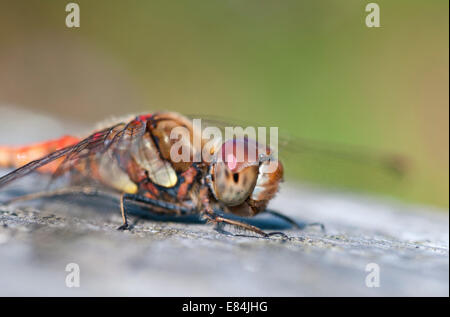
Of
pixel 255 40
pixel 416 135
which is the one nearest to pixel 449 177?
pixel 416 135

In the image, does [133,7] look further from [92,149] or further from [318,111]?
[92,149]

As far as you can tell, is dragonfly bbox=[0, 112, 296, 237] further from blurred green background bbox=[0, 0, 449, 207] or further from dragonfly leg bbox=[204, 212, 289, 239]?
blurred green background bbox=[0, 0, 449, 207]

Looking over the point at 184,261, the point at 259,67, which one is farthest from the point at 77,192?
the point at 259,67

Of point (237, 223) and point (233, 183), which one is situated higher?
point (233, 183)

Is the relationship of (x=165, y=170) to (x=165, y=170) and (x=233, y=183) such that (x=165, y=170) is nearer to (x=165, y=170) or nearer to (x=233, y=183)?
(x=165, y=170)

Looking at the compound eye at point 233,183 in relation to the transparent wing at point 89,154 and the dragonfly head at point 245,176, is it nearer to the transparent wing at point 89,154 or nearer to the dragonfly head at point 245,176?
the dragonfly head at point 245,176
